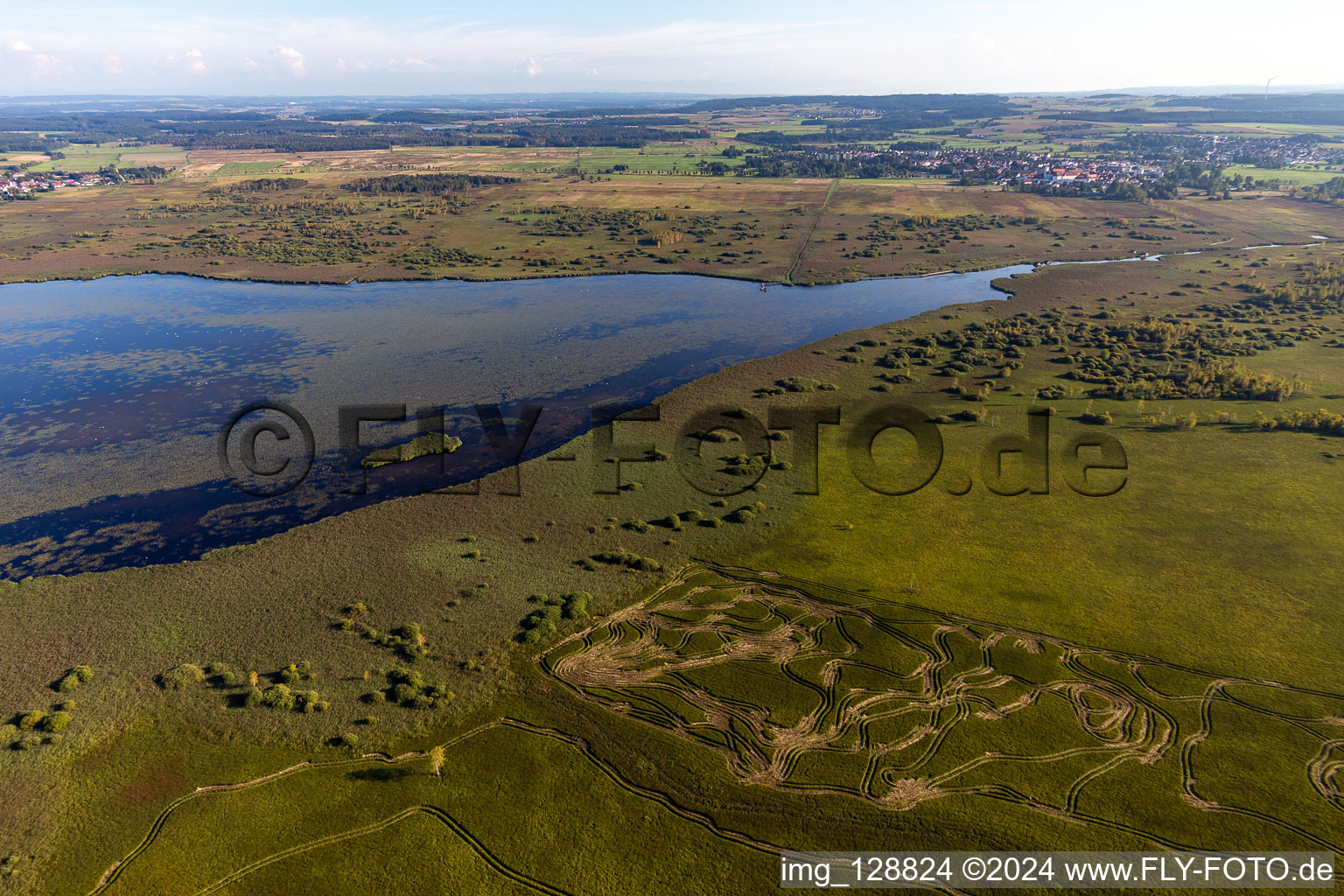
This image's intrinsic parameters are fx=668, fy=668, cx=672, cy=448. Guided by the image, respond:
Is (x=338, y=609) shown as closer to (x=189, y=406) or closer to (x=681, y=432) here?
(x=681, y=432)

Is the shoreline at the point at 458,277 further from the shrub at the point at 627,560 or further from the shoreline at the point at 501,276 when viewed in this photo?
the shrub at the point at 627,560

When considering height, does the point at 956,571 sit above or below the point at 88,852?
above

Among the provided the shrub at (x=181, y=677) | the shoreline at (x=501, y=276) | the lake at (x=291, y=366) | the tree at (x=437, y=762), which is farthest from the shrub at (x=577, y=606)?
the shoreline at (x=501, y=276)

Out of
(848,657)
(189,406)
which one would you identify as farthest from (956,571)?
(189,406)

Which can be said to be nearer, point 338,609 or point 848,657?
point 848,657

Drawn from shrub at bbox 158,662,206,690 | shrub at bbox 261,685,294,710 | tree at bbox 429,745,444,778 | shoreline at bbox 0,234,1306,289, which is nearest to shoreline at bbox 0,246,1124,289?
shoreline at bbox 0,234,1306,289

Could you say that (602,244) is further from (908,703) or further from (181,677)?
(908,703)
